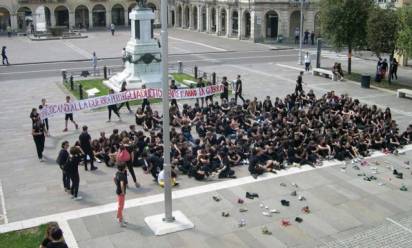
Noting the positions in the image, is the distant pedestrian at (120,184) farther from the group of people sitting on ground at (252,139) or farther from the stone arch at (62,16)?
the stone arch at (62,16)

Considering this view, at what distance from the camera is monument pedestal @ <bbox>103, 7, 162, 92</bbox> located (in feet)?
94.1

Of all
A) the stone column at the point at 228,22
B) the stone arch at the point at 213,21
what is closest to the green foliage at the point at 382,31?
the stone column at the point at 228,22

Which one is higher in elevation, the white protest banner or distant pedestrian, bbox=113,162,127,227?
the white protest banner

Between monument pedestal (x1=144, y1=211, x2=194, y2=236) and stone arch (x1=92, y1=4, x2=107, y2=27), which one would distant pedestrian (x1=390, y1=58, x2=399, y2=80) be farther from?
stone arch (x1=92, y1=4, x2=107, y2=27)

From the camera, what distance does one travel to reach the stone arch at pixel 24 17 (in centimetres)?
7169

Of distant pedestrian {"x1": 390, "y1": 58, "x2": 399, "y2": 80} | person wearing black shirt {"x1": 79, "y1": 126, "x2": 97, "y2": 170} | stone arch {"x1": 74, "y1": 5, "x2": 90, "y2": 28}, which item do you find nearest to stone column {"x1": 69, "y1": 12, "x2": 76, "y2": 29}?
stone arch {"x1": 74, "y1": 5, "x2": 90, "y2": 28}

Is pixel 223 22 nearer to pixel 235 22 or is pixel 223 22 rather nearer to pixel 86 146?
pixel 235 22

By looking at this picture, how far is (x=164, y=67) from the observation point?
11.7 m

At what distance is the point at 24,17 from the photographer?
72.3 m

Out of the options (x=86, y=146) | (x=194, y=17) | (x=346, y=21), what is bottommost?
(x=86, y=146)

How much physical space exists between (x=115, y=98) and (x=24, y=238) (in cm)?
Answer: 1087

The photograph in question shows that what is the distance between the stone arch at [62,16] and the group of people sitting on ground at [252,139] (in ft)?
193

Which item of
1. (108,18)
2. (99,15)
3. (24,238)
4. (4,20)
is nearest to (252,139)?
(24,238)

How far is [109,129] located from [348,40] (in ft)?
63.6
